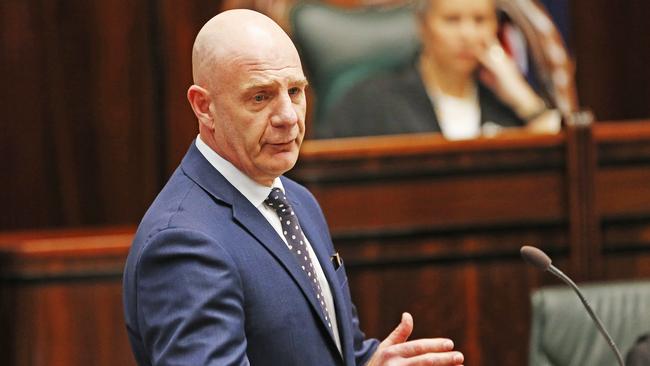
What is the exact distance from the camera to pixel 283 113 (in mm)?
1495

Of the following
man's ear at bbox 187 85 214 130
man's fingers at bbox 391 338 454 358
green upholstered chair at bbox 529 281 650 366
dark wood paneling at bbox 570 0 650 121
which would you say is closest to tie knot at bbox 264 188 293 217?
man's ear at bbox 187 85 214 130

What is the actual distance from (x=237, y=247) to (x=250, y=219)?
57mm

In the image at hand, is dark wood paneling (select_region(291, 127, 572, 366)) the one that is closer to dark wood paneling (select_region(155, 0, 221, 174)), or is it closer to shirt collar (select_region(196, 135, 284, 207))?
dark wood paneling (select_region(155, 0, 221, 174))

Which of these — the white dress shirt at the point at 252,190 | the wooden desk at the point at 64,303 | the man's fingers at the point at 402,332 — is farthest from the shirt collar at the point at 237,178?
the wooden desk at the point at 64,303

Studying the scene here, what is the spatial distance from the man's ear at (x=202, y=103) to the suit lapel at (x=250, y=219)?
57 mm

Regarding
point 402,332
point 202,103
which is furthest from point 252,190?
point 402,332

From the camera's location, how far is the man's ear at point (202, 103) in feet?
4.96

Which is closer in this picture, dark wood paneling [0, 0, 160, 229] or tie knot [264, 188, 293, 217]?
tie knot [264, 188, 293, 217]

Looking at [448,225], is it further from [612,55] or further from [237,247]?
[612,55]

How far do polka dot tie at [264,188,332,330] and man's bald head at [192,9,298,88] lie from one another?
187 millimetres

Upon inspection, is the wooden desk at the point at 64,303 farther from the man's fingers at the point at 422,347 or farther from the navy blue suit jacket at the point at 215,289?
the man's fingers at the point at 422,347

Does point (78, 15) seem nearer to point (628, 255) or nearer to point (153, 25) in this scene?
point (153, 25)

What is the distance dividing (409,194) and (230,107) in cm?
152

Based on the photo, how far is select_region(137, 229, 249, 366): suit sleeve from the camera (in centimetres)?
138
